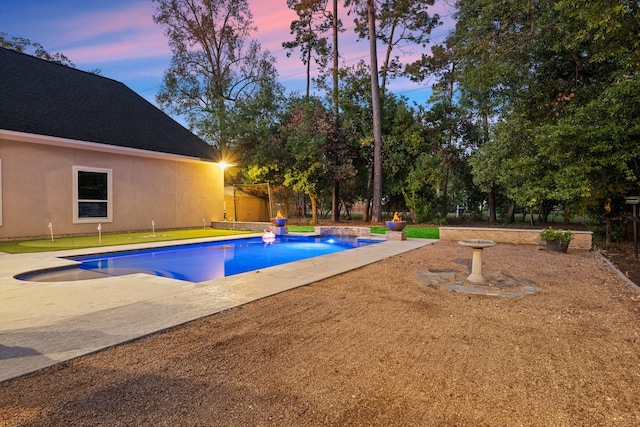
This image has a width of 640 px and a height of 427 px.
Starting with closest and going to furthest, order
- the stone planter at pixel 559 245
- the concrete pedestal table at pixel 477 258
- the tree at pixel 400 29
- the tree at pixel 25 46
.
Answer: the concrete pedestal table at pixel 477 258 → the stone planter at pixel 559 245 → the tree at pixel 400 29 → the tree at pixel 25 46

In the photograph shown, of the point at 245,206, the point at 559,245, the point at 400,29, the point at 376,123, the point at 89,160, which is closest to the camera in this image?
the point at 559,245

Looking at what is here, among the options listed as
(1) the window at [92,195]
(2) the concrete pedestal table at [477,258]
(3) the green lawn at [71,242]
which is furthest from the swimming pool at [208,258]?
(2) the concrete pedestal table at [477,258]

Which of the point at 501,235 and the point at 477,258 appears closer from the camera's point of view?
the point at 477,258

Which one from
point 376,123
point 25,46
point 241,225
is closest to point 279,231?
point 241,225

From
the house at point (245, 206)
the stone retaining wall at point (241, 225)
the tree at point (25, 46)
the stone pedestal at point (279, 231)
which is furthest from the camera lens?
the tree at point (25, 46)

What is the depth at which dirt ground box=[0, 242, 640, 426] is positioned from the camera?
2.16 metres

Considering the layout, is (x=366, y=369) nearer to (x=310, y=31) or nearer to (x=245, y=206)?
(x=245, y=206)

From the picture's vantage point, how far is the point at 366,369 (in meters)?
2.75

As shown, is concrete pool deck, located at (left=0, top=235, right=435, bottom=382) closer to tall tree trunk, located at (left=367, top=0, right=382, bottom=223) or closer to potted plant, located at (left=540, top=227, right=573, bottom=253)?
potted plant, located at (left=540, top=227, right=573, bottom=253)

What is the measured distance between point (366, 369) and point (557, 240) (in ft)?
27.7

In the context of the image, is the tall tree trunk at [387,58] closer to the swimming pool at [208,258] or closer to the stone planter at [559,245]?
the swimming pool at [208,258]

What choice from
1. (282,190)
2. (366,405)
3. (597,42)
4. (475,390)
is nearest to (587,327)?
(475,390)

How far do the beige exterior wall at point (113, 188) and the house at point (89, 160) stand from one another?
3 centimetres

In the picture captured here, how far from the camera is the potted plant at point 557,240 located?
8.85 m
